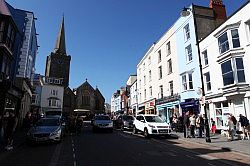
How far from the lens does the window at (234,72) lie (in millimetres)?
17344

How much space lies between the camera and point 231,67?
1802 centimetres

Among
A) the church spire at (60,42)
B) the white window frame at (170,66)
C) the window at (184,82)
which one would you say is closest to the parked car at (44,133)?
the window at (184,82)

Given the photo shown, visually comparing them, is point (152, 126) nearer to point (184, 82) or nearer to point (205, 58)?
point (205, 58)

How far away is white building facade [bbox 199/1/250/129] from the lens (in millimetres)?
16953

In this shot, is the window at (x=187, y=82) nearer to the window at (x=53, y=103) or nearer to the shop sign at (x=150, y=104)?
the shop sign at (x=150, y=104)

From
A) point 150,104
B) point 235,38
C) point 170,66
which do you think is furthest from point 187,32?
point 150,104

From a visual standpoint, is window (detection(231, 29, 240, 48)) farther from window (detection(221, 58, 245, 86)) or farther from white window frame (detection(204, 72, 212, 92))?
white window frame (detection(204, 72, 212, 92))

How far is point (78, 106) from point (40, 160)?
71216mm

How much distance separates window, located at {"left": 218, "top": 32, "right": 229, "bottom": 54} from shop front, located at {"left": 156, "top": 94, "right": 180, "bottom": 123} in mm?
8529

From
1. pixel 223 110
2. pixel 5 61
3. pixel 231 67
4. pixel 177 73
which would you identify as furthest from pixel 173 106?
pixel 5 61

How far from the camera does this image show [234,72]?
690 inches

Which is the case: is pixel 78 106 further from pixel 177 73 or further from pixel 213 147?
pixel 213 147

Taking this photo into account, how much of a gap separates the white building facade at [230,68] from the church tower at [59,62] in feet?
190

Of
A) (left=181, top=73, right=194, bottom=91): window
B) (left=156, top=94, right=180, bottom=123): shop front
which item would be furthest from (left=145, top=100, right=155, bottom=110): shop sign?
(left=181, top=73, right=194, bottom=91): window
